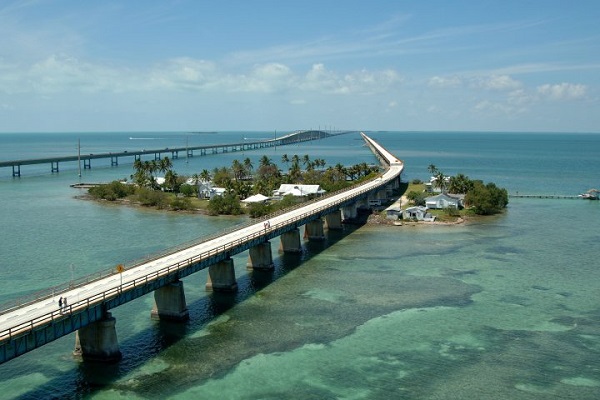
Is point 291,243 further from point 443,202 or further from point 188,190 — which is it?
point 188,190

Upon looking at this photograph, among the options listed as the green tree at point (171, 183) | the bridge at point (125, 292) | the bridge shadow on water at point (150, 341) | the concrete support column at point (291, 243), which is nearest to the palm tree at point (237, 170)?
the green tree at point (171, 183)

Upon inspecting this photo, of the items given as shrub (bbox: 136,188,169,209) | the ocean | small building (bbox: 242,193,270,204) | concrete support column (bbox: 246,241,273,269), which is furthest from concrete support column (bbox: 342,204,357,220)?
shrub (bbox: 136,188,169,209)

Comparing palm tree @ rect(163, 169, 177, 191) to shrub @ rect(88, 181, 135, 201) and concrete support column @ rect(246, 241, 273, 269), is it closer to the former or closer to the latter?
shrub @ rect(88, 181, 135, 201)

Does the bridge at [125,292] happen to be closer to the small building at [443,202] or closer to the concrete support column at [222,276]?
the concrete support column at [222,276]

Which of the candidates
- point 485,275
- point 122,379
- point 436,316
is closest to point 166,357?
point 122,379

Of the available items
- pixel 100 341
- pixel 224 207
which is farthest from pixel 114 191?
pixel 100 341

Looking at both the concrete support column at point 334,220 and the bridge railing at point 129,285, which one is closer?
the bridge railing at point 129,285
